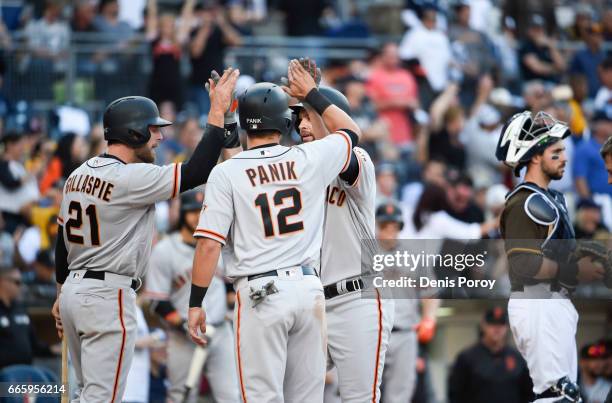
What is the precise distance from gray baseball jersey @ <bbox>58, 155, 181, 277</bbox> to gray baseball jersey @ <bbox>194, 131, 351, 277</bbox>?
23.8 inches

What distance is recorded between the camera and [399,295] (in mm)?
10648

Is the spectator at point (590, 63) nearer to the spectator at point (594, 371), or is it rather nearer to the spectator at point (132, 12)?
the spectator at point (132, 12)

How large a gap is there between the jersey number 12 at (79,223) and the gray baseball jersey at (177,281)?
3152 millimetres

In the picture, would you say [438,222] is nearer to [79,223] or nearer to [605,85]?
[605,85]

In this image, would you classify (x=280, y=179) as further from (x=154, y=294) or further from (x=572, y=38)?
(x=572, y=38)

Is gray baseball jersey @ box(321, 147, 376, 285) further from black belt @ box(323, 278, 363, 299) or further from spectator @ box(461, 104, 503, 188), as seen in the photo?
spectator @ box(461, 104, 503, 188)

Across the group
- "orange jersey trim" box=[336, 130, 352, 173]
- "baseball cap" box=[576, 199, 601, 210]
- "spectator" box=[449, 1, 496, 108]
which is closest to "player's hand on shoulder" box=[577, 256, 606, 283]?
"orange jersey trim" box=[336, 130, 352, 173]

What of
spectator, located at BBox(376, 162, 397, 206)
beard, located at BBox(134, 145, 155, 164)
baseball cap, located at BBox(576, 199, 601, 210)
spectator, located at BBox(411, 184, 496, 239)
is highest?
spectator, located at BBox(376, 162, 397, 206)

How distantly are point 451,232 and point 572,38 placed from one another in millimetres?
6961

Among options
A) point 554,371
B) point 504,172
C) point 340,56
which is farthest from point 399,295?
point 340,56

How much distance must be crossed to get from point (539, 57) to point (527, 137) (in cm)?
992

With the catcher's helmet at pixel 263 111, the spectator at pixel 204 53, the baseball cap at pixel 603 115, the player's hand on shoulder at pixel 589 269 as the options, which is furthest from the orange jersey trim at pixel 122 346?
the baseball cap at pixel 603 115

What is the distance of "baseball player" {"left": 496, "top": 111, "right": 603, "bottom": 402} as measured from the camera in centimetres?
780

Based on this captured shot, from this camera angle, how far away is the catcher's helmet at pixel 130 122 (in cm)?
779
